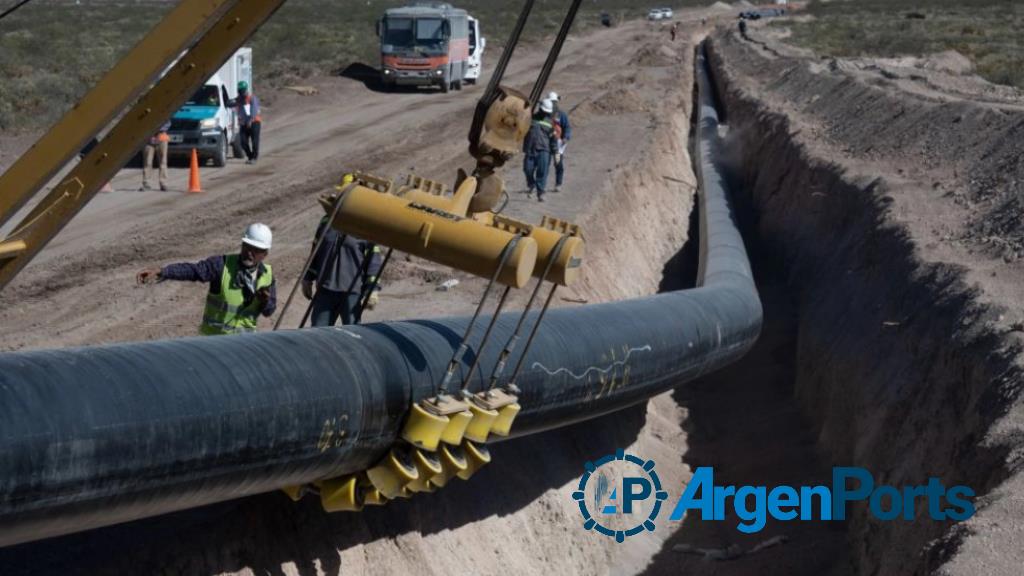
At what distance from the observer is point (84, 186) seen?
29.3 ft

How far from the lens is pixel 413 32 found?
155 feet

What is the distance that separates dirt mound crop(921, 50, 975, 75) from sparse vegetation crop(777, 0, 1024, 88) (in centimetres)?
45

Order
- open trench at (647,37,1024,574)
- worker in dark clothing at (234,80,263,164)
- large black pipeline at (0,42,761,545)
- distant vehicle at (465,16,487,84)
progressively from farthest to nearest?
distant vehicle at (465,16,487,84) < worker in dark clothing at (234,80,263,164) < open trench at (647,37,1024,574) < large black pipeline at (0,42,761,545)

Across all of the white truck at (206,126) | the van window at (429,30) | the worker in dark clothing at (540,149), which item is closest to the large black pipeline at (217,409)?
the worker in dark clothing at (540,149)

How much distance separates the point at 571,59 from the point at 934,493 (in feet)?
177

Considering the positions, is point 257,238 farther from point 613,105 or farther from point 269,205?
point 613,105

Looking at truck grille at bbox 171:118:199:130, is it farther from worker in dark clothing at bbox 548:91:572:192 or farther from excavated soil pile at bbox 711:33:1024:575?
excavated soil pile at bbox 711:33:1024:575

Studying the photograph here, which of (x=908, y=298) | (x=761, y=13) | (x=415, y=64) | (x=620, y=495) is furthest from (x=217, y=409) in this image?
(x=761, y=13)

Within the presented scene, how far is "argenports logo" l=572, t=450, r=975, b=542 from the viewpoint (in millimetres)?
Answer: 13117

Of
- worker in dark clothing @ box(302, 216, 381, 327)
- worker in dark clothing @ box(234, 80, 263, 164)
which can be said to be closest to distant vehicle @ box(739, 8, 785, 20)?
worker in dark clothing @ box(234, 80, 263, 164)

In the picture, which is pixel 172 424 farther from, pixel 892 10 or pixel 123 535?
pixel 892 10

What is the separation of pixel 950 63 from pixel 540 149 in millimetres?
30868

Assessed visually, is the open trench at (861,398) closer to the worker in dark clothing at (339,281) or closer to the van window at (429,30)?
the worker in dark clothing at (339,281)

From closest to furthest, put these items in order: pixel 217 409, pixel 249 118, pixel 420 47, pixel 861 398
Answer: pixel 217 409 → pixel 861 398 → pixel 249 118 → pixel 420 47
